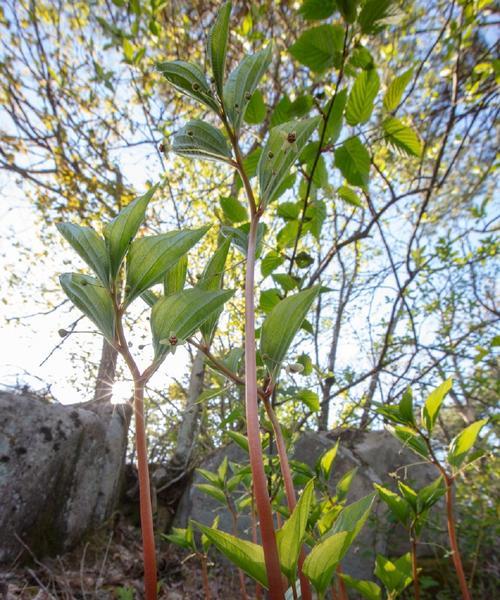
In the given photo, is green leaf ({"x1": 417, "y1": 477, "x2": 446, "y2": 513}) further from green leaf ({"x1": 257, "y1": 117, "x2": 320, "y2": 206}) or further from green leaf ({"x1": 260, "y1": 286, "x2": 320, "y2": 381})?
green leaf ({"x1": 257, "y1": 117, "x2": 320, "y2": 206})

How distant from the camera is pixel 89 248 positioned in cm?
45

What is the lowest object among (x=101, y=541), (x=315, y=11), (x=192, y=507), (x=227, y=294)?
(x=101, y=541)

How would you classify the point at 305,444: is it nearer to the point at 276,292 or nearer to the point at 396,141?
the point at 276,292

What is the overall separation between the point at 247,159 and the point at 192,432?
143 inches

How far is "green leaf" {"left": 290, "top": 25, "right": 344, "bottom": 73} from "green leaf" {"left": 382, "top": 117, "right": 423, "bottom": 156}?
183 mm

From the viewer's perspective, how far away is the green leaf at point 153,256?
0.45 m

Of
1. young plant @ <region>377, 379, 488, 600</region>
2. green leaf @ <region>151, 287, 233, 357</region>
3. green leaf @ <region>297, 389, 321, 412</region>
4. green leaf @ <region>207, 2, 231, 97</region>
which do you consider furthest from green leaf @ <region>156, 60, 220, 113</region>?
young plant @ <region>377, 379, 488, 600</region>

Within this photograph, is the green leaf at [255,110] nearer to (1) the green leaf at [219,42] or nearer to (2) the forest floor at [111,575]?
(1) the green leaf at [219,42]

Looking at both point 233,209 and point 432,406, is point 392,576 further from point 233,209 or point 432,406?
point 233,209

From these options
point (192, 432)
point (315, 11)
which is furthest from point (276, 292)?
point (192, 432)

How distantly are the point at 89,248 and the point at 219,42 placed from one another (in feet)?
1.10

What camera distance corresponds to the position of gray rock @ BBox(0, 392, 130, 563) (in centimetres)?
193

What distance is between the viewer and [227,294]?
0.47 meters

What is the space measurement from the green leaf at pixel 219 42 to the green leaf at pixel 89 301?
0.33 metres
